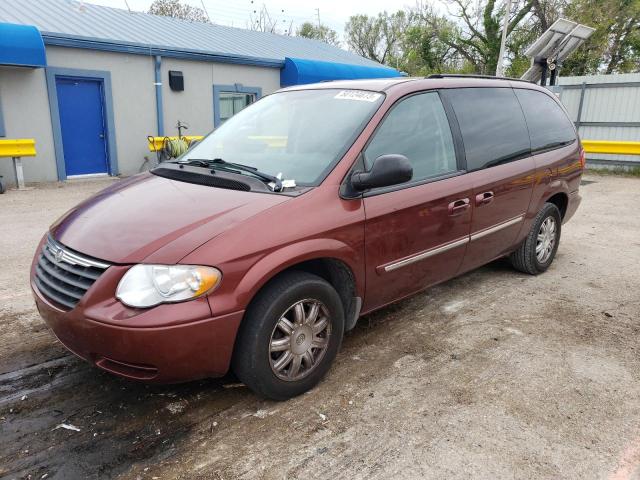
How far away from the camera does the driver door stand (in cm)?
321

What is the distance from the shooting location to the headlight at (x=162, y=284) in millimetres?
2391

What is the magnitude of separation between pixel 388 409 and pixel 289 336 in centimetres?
70

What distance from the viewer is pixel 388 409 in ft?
9.32

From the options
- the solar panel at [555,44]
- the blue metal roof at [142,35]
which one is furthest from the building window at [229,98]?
the solar panel at [555,44]

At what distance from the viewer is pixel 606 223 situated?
7602mm

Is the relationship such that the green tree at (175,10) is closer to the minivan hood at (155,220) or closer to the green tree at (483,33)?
the green tree at (483,33)

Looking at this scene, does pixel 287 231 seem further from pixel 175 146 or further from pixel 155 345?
pixel 175 146

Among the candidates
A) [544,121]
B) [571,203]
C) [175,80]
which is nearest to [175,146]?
[175,80]

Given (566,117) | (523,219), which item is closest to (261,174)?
(523,219)

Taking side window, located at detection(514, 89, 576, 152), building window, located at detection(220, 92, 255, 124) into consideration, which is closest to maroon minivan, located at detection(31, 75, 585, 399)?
side window, located at detection(514, 89, 576, 152)

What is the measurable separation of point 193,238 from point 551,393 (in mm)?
2279

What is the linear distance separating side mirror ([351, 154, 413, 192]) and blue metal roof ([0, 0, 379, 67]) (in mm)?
10571

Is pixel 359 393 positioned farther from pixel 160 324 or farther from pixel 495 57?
pixel 495 57

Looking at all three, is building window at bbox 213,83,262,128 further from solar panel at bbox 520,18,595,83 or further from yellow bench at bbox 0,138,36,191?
solar panel at bbox 520,18,595,83
